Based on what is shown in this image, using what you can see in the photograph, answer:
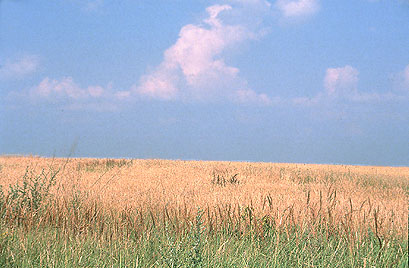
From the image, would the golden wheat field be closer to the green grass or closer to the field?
the field

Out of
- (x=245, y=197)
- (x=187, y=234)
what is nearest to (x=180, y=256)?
(x=187, y=234)

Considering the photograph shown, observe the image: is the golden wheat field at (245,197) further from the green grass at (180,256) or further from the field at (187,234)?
the green grass at (180,256)

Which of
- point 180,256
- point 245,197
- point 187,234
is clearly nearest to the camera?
point 180,256

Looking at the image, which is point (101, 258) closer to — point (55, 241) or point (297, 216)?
point (55, 241)

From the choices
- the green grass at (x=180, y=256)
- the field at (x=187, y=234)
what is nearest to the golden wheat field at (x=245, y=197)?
the field at (x=187, y=234)

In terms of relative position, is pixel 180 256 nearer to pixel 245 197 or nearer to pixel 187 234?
pixel 187 234

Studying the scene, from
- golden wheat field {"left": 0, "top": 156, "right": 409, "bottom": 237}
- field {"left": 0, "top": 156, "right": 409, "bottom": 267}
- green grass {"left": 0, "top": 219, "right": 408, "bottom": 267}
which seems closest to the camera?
green grass {"left": 0, "top": 219, "right": 408, "bottom": 267}

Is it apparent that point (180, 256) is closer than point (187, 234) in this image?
Yes

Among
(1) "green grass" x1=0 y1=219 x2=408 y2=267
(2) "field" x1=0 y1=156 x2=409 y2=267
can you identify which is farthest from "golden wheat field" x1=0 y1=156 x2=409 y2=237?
→ (1) "green grass" x1=0 y1=219 x2=408 y2=267

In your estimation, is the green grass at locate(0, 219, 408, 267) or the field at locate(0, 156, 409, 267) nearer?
the green grass at locate(0, 219, 408, 267)

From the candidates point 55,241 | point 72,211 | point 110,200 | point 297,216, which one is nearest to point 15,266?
point 55,241

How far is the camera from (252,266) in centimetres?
372

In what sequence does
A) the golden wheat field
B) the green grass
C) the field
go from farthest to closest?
the golden wheat field, the field, the green grass

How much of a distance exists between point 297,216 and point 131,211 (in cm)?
308
